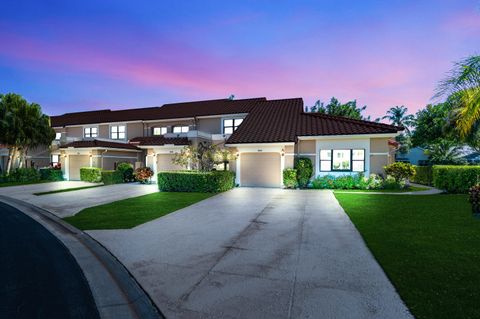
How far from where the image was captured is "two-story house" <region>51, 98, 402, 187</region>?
18.1m

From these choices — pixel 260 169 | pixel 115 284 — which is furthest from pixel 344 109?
pixel 115 284

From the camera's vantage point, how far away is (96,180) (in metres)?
22.7

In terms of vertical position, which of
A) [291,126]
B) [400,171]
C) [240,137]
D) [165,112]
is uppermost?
[165,112]

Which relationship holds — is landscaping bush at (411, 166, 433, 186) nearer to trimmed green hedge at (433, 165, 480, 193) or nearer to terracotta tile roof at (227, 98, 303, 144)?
trimmed green hedge at (433, 165, 480, 193)

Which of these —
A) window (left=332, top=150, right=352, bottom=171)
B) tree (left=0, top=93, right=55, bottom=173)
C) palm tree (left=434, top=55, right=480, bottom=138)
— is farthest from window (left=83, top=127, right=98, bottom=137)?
palm tree (left=434, top=55, right=480, bottom=138)

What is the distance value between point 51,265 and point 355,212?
990 centimetres

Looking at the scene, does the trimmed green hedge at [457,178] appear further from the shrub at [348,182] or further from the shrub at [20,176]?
the shrub at [20,176]

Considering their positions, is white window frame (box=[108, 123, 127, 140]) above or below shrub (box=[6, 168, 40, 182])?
above

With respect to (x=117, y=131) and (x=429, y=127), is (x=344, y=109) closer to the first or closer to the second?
(x=429, y=127)

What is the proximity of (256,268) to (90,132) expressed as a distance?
32545mm

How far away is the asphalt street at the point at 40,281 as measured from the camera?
364 cm

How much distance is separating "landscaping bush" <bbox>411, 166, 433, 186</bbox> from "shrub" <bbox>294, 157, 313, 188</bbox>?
437 inches

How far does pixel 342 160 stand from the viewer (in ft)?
60.2

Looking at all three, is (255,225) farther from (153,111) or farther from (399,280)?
(153,111)
